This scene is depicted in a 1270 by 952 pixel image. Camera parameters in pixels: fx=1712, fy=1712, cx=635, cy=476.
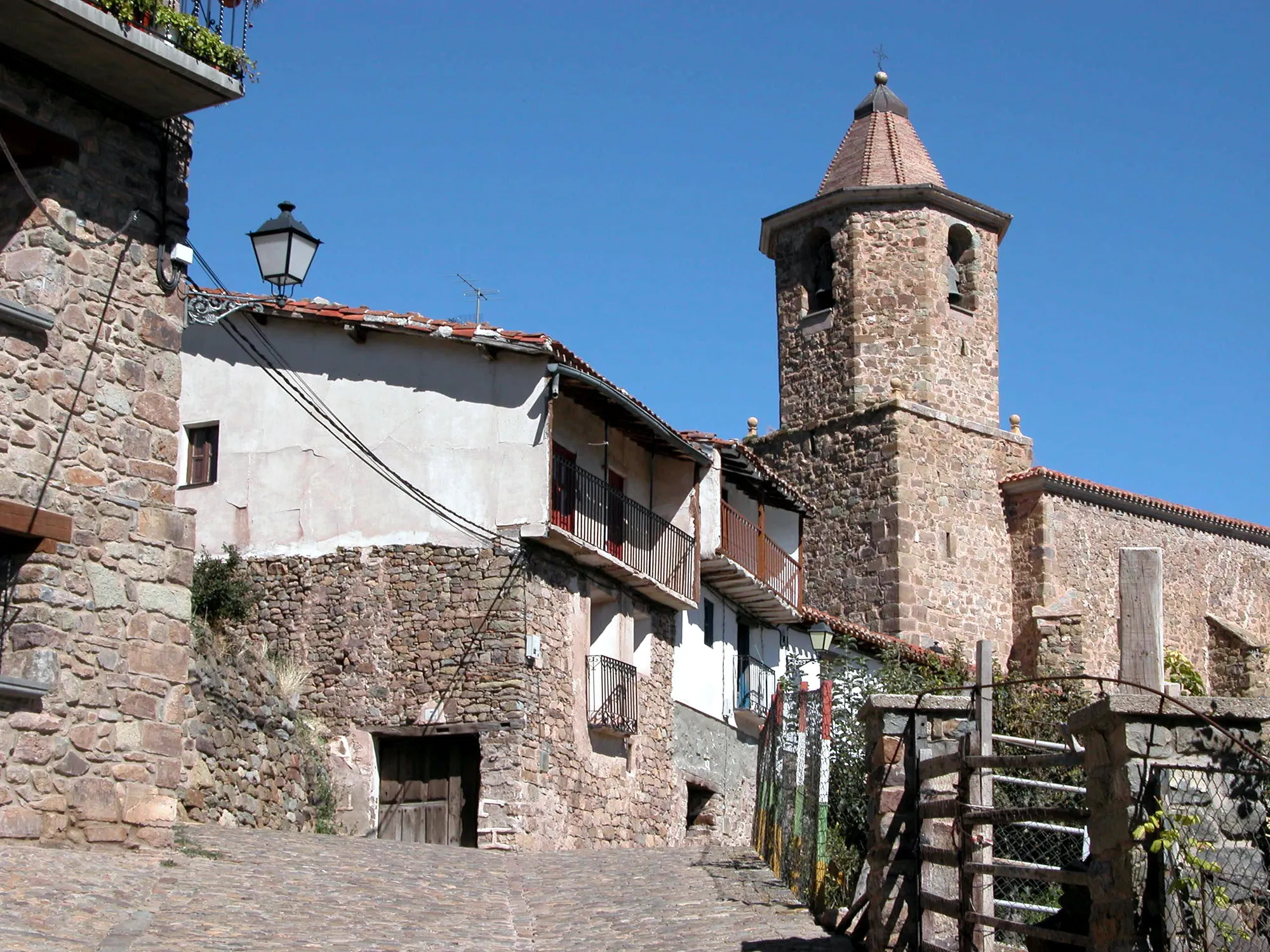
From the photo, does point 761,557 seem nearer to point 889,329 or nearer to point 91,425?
point 889,329

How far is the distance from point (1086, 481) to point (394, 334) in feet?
56.5

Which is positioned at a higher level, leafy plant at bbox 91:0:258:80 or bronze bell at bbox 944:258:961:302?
bronze bell at bbox 944:258:961:302

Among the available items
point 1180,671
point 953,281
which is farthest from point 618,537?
point 1180,671

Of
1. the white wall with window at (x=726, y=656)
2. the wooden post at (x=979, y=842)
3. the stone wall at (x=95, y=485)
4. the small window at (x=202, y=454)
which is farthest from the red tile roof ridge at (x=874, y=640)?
the wooden post at (x=979, y=842)

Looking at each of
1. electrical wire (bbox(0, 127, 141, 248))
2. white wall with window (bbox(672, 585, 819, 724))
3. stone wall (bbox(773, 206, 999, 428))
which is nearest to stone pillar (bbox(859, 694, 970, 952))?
electrical wire (bbox(0, 127, 141, 248))

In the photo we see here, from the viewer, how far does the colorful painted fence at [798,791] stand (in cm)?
1180

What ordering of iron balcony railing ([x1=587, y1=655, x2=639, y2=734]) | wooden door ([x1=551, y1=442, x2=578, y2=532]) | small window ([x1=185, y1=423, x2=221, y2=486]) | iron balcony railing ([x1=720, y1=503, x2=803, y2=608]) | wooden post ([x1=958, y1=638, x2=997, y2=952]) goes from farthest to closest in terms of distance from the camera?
iron balcony railing ([x1=720, y1=503, x2=803, y2=608]) < small window ([x1=185, y1=423, x2=221, y2=486]) < iron balcony railing ([x1=587, y1=655, x2=639, y2=734]) < wooden door ([x1=551, y1=442, x2=578, y2=532]) < wooden post ([x1=958, y1=638, x2=997, y2=952])

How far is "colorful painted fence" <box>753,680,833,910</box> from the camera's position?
464 inches

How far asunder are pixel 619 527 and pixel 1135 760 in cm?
1644

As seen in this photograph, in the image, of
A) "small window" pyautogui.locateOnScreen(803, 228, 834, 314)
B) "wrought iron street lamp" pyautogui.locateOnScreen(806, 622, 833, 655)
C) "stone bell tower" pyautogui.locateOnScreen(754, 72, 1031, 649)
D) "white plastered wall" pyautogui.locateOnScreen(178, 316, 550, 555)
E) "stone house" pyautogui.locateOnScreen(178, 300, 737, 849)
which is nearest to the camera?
"wrought iron street lamp" pyautogui.locateOnScreen(806, 622, 833, 655)

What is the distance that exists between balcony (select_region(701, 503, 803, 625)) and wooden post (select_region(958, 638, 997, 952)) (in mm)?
16124

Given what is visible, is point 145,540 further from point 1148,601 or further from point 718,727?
point 718,727

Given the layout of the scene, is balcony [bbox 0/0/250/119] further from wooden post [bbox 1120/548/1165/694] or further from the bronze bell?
the bronze bell

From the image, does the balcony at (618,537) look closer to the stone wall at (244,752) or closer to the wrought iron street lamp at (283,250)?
the stone wall at (244,752)
